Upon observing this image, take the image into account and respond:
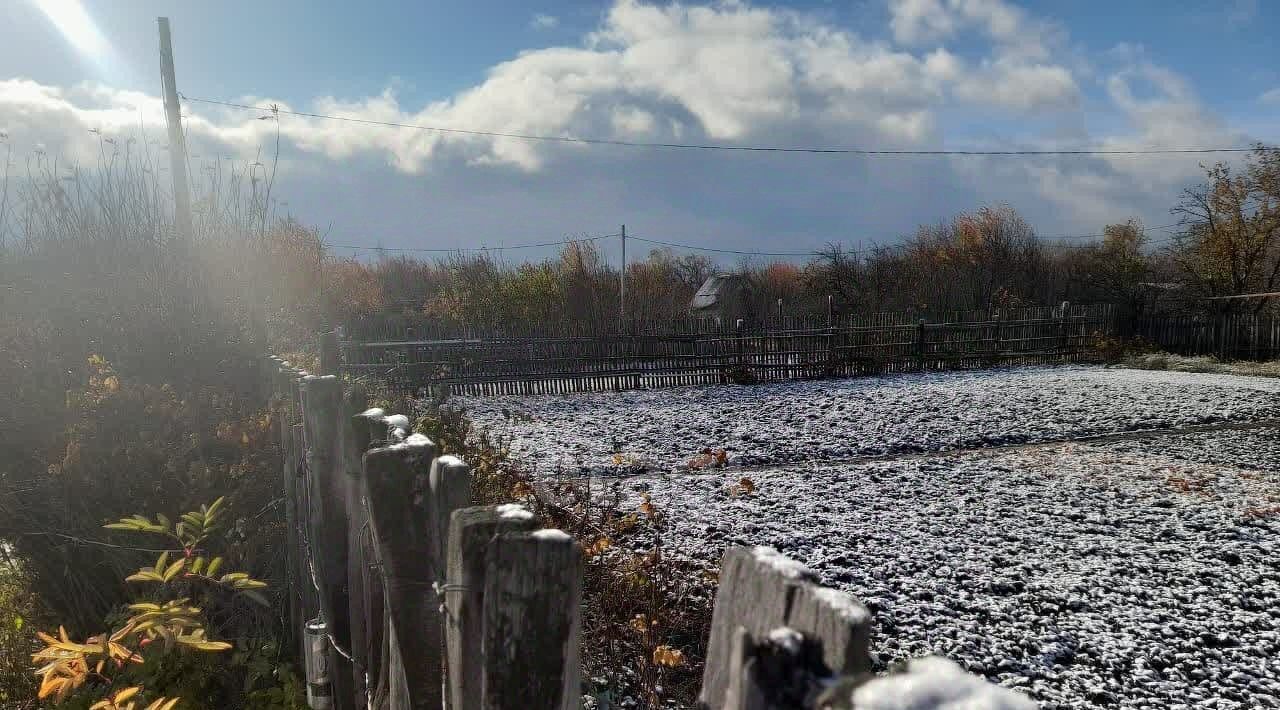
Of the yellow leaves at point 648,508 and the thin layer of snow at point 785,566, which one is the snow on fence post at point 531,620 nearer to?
the thin layer of snow at point 785,566

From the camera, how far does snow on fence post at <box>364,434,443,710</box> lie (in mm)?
1447

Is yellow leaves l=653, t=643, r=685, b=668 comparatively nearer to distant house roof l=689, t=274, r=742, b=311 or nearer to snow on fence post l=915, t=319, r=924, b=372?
snow on fence post l=915, t=319, r=924, b=372

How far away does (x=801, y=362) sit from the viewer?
15258 millimetres

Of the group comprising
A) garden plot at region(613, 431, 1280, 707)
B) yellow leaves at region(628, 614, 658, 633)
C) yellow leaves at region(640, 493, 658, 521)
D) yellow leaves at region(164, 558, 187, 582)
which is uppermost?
yellow leaves at region(164, 558, 187, 582)

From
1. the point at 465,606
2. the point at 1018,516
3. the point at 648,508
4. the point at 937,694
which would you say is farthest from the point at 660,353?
the point at 937,694

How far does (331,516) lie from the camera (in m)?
2.30

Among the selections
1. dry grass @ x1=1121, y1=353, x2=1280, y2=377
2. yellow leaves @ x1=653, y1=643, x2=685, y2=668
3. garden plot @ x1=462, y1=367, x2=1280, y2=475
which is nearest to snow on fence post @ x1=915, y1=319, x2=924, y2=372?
garden plot @ x1=462, y1=367, x2=1280, y2=475

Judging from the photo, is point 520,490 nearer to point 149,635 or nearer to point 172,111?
point 149,635

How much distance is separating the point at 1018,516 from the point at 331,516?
5.02 meters

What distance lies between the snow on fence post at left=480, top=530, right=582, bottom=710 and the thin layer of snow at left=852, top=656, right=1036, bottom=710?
510 millimetres

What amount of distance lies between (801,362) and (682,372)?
2.59m

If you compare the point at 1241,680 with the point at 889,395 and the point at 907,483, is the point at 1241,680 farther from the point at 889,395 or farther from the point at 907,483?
the point at 889,395

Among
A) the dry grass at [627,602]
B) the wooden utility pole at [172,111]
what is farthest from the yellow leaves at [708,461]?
the wooden utility pole at [172,111]

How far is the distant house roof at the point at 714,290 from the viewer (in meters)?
26.7
